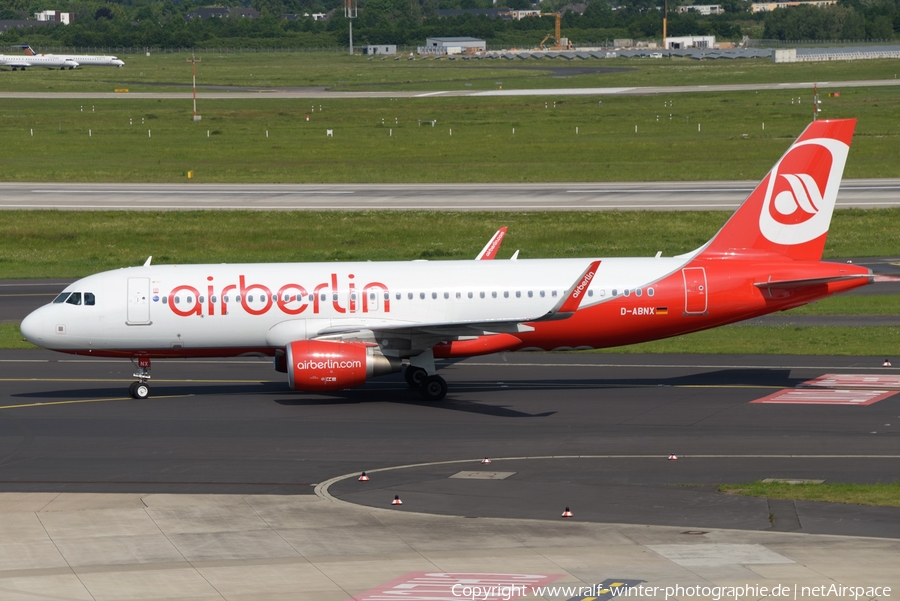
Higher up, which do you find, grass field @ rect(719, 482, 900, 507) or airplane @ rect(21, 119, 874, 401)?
airplane @ rect(21, 119, 874, 401)

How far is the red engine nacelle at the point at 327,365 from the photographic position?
33.7 meters

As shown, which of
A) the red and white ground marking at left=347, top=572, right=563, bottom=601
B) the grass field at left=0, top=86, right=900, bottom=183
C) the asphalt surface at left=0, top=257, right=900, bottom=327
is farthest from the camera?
the grass field at left=0, top=86, right=900, bottom=183

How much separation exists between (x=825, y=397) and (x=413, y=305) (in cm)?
1326

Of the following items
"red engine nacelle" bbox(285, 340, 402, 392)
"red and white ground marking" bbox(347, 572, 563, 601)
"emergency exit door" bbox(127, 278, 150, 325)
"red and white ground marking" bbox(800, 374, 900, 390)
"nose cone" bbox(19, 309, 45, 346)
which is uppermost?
"emergency exit door" bbox(127, 278, 150, 325)

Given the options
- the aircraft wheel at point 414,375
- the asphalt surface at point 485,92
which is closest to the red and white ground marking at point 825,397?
the aircraft wheel at point 414,375

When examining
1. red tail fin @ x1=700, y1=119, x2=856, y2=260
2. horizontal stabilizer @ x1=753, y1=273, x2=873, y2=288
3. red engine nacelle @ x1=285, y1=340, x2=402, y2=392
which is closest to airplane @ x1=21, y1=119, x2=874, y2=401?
horizontal stabilizer @ x1=753, y1=273, x2=873, y2=288

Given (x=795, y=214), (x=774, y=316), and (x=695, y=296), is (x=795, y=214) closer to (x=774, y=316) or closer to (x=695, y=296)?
(x=695, y=296)

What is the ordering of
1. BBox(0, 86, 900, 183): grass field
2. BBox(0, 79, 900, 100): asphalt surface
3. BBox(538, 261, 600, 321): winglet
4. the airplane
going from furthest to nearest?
BBox(0, 79, 900, 100): asphalt surface < BBox(0, 86, 900, 183): grass field < the airplane < BBox(538, 261, 600, 321): winglet

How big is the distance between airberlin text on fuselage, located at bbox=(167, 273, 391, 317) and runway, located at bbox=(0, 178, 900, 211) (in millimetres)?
37508

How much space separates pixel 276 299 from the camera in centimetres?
3594

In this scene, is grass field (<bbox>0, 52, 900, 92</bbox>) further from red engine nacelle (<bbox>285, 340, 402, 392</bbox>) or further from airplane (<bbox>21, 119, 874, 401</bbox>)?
red engine nacelle (<bbox>285, 340, 402, 392</bbox>)

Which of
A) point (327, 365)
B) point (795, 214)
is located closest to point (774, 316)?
point (795, 214)

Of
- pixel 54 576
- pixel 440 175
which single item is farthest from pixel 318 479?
pixel 440 175

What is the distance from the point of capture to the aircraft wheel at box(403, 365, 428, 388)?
3628 centimetres
